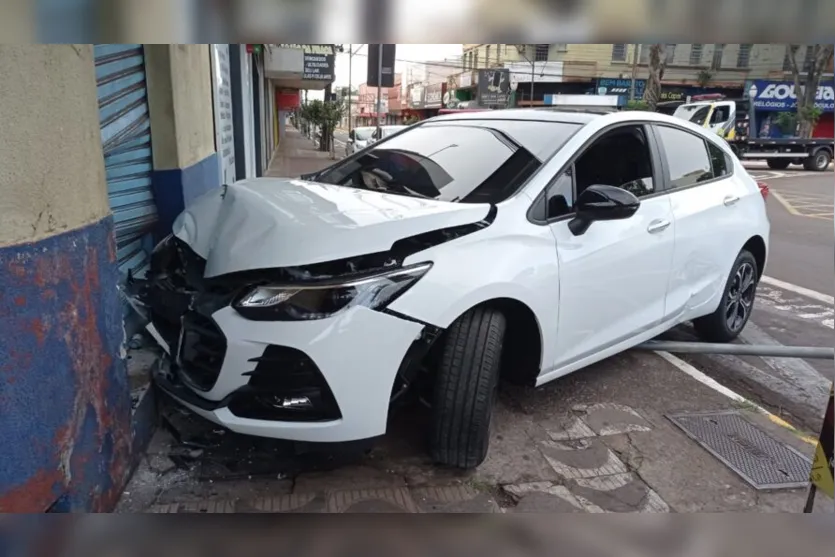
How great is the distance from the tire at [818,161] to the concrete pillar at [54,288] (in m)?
27.9

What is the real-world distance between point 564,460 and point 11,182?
2.65 meters

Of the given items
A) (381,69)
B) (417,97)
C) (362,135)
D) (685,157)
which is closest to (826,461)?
(685,157)

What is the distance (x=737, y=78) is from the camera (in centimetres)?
3988

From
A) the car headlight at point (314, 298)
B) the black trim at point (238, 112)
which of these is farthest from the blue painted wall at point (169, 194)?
the black trim at point (238, 112)

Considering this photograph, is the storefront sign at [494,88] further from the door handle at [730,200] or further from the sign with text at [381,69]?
the door handle at [730,200]

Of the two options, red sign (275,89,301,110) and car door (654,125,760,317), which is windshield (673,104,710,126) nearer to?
car door (654,125,760,317)

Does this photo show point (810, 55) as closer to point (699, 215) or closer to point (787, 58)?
point (699, 215)

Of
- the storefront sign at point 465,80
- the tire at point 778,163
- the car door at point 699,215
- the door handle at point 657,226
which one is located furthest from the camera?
the storefront sign at point 465,80

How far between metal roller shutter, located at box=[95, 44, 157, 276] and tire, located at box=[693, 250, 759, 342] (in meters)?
4.08

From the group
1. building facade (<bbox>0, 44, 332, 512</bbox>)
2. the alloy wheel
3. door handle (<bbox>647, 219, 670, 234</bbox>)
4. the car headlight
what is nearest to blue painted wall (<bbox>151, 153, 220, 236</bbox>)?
building facade (<bbox>0, 44, 332, 512</bbox>)

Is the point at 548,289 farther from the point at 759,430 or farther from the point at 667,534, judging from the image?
the point at 667,534

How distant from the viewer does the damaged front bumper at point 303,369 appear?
2451mm

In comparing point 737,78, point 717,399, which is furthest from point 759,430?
point 737,78

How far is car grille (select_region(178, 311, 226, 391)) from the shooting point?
8.61 ft
